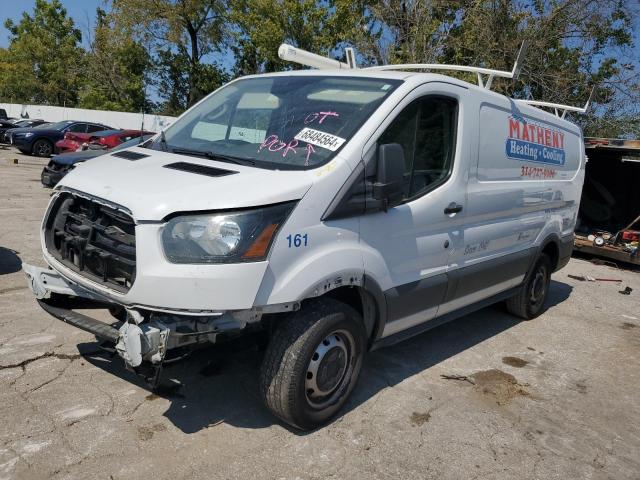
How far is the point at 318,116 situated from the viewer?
3711 mm

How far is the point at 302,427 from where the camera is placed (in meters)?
3.47

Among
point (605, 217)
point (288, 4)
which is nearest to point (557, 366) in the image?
point (605, 217)

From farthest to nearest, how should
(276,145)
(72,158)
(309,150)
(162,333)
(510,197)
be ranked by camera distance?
(72,158) → (510,197) → (276,145) → (309,150) → (162,333)

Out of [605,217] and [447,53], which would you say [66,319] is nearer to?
[605,217]

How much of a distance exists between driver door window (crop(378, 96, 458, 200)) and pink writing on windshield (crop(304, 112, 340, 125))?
37cm

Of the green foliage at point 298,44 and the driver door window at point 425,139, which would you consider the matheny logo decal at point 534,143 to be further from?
the green foliage at point 298,44

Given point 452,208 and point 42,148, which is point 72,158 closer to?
point 452,208

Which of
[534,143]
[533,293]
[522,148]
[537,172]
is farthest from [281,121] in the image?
[533,293]

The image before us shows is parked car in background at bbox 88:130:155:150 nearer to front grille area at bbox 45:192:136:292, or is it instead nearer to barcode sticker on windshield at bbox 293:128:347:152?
front grille area at bbox 45:192:136:292

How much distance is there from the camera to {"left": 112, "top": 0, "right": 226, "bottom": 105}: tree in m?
33.6

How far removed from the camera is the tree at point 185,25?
33.6 m

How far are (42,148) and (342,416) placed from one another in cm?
2169

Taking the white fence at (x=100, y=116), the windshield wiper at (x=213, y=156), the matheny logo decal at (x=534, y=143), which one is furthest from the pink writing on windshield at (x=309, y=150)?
the white fence at (x=100, y=116)

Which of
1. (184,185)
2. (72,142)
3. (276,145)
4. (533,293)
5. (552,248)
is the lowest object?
(533,293)
